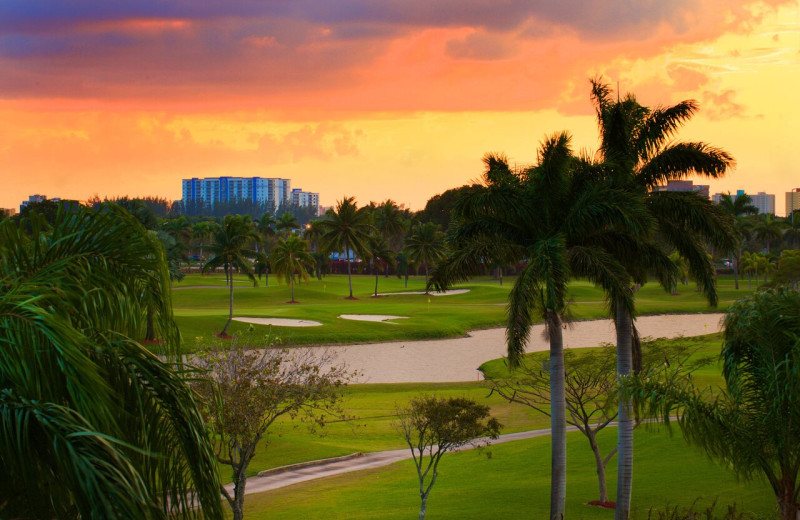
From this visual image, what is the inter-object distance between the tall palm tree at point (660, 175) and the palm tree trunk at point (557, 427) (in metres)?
1.77

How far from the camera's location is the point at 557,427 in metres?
23.9

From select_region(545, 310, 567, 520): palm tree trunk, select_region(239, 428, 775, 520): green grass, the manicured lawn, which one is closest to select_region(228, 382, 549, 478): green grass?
the manicured lawn

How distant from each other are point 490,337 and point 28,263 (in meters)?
68.9

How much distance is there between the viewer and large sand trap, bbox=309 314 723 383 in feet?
181

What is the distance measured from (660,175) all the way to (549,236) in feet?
14.2

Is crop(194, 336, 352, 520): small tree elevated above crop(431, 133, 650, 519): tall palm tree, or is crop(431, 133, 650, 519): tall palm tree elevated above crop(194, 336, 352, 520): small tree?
crop(431, 133, 650, 519): tall palm tree

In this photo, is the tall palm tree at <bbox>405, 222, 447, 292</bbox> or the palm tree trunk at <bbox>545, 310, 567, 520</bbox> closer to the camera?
the palm tree trunk at <bbox>545, 310, 567, 520</bbox>

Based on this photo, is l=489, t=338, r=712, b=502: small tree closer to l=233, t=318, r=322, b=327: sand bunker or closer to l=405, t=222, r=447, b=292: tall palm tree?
l=233, t=318, r=322, b=327: sand bunker

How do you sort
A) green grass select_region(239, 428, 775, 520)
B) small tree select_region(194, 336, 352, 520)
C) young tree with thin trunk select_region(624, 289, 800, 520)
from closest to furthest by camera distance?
young tree with thin trunk select_region(624, 289, 800, 520)
small tree select_region(194, 336, 352, 520)
green grass select_region(239, 428, 775, 520)

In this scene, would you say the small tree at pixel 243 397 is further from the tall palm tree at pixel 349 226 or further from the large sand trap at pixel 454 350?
the tall palm tree at pixel 349 226

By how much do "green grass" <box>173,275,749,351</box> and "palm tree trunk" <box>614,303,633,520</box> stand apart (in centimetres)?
3614

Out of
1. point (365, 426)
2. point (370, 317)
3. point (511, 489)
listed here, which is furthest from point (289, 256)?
point (511, 489)

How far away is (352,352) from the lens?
216 ft

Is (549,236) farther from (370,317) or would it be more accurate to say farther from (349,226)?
(349,226)
